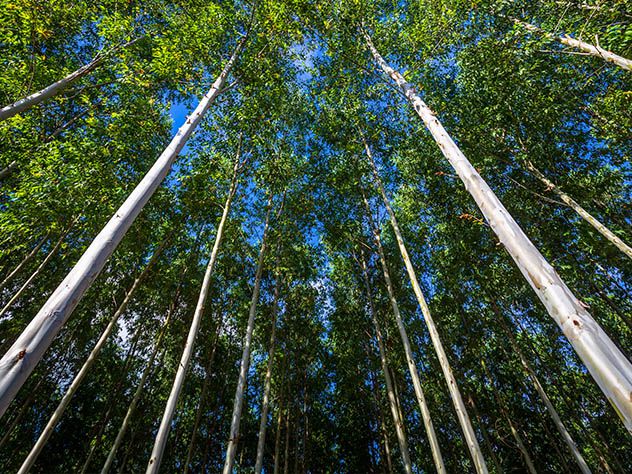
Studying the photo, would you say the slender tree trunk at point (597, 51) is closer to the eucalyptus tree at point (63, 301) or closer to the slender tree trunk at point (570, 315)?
the slender tree trunk at point (570, 315)

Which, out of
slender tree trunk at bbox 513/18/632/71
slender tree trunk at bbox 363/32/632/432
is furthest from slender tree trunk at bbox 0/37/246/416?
slender tree trunk at bbox 513/18/632/71

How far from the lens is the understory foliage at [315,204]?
5.39 metres

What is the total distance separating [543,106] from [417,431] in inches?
422

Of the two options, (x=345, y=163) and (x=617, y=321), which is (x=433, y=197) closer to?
(x=345, y=163)

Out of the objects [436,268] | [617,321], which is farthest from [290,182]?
[617,321]

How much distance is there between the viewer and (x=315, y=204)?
8.77 meters

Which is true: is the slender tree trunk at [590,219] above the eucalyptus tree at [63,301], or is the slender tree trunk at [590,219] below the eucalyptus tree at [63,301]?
above

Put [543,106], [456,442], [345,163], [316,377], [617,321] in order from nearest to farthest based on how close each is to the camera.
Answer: [543,106], [345,163], [617,321], [456,442], [316,377]

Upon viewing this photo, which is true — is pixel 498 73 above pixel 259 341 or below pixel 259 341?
above

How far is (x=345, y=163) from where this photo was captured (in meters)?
8.02

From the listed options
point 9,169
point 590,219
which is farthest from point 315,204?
point 9,169

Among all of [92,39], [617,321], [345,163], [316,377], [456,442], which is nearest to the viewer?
[92,39]

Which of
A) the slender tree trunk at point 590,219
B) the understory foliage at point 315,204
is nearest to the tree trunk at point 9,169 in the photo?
the understory foliage at point 315,204

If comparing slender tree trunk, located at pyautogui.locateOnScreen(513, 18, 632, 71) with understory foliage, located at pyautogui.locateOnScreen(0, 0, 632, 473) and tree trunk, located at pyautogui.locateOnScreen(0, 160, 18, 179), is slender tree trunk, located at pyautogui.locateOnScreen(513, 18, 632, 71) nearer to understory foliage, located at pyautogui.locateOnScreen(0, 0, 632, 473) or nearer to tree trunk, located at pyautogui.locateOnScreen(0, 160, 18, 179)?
understory foliage, located at pyautogui.locateOnScreen(0, 0, 632, 473)
